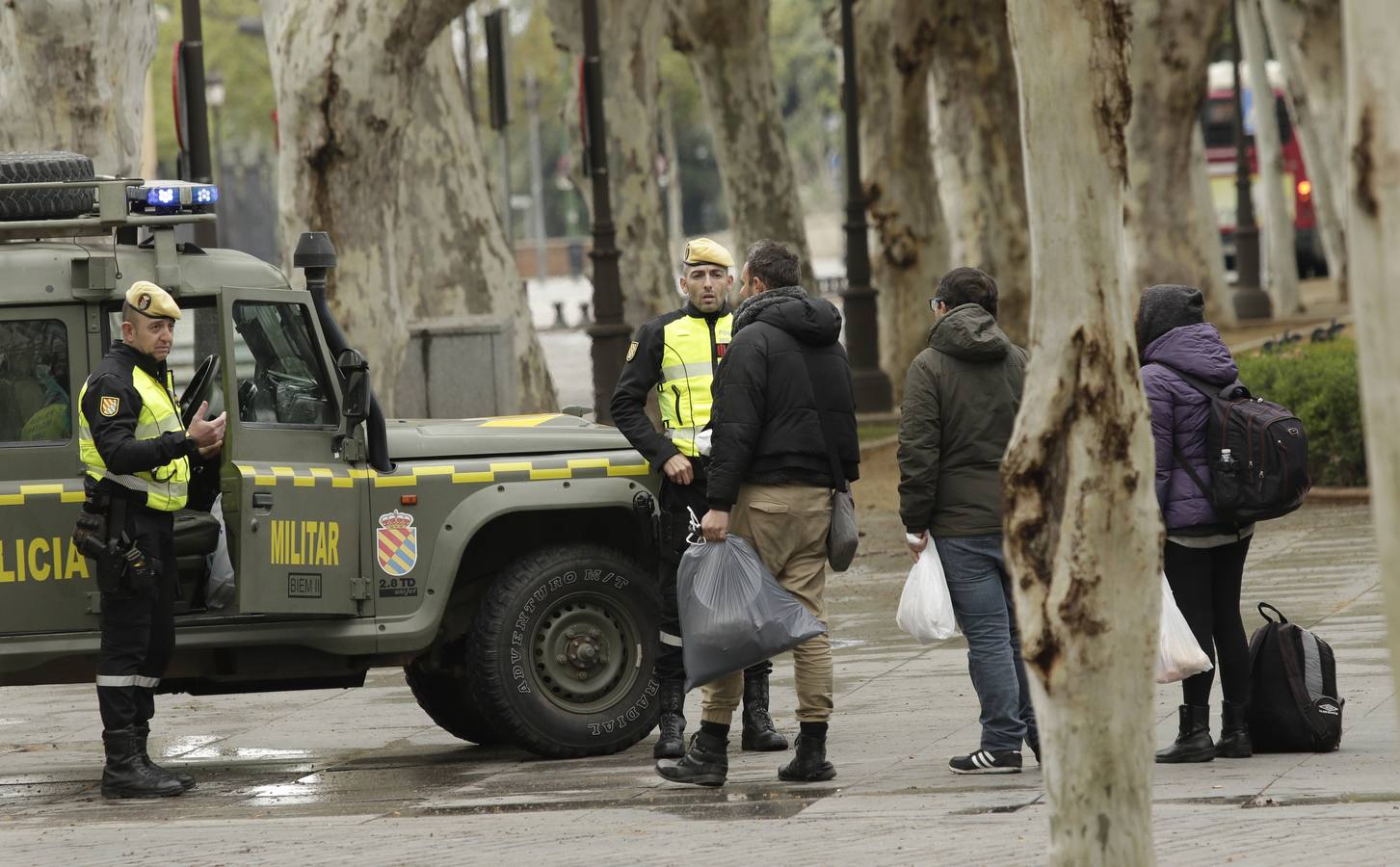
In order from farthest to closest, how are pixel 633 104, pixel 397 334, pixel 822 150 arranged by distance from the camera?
1. pixel 822 150
2. pixel 633 104
3. pixel 397 334

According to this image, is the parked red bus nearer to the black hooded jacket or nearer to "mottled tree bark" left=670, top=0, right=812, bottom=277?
"mottled tree bark" left=670, top=0, right=812, bottom=277

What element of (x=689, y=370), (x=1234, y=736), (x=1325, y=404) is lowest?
(x=1234, y=736)

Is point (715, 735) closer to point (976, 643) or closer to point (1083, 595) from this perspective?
point (976, 643)

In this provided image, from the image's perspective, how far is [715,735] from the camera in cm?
820

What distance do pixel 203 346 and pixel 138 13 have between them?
723 centimetres

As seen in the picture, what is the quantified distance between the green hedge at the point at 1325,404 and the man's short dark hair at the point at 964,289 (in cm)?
740

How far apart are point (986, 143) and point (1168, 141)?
441 cm

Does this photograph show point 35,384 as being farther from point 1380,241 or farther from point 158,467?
point 1380,241

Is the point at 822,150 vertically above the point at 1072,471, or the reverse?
the point at 822,150

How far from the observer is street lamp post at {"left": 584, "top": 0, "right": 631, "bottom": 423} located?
20.7 meters

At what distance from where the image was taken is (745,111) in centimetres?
2989

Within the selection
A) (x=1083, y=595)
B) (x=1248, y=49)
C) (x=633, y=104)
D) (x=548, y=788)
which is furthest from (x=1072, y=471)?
(x=1248, y=49)

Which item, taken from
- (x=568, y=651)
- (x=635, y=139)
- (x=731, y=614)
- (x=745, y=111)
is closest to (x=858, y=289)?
(x=635, y=139)

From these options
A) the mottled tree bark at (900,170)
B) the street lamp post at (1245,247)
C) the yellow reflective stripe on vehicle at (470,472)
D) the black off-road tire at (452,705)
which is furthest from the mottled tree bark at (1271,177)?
the yellow reflective stripe on vehicle at (470,472)
